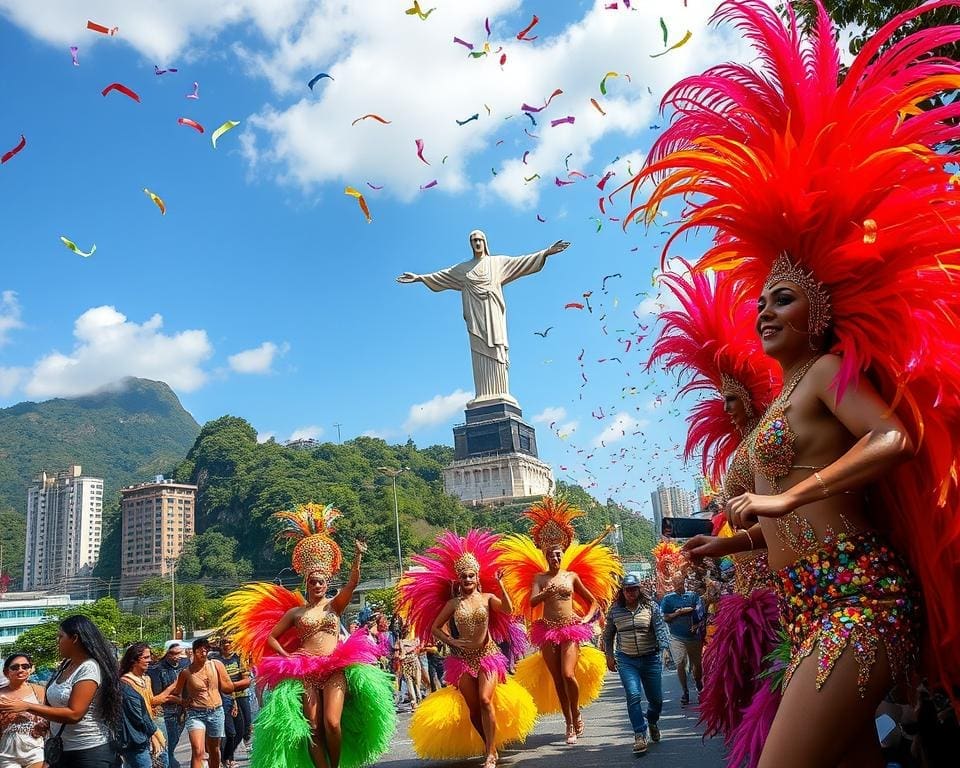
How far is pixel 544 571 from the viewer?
354 inches

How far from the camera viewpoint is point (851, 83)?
268 cm

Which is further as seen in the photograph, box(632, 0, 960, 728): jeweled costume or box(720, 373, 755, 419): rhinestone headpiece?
box(720, 373, 755, 419): rhinestone headpiece

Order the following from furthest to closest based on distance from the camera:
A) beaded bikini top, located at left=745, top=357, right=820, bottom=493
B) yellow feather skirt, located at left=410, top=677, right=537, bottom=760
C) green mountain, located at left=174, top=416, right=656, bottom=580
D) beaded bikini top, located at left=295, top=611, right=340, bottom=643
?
green mountain, located at left=174, top=416, right=656, bottom=580 → yellow feather skirt, located at left=410, top=677, right=537, bottom=760 → beaded bikini top, located at left=295, top=611, right=340, bottom=643 → beaded bikini top, located at left=745, top=357, right=820, bottom=493

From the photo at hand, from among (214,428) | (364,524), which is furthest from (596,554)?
(214,428)

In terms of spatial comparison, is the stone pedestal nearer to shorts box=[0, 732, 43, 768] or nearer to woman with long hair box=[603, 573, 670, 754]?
woman with long hair box=[603, 573, 670, 754]

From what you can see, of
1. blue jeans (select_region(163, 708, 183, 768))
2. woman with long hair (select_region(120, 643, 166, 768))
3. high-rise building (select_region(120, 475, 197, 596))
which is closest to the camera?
woman with long hair (select_region(120, 643, 166, 768))

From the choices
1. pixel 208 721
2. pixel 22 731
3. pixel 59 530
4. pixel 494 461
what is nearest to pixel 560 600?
pixel 208 721

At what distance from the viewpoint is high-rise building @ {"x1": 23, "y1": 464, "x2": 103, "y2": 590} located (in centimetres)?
14812

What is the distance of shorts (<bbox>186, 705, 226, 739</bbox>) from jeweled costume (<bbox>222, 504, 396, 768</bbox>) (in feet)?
3.31

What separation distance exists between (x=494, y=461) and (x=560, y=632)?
267ft

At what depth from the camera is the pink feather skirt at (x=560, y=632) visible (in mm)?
8102

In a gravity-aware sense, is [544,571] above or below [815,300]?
below

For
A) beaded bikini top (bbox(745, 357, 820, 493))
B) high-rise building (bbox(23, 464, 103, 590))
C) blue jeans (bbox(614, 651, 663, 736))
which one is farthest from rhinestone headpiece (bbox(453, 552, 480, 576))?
high-rise building (bbox(23, 464, 103, 590))

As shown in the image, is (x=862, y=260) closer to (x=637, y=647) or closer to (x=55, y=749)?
(x=55, y=749)
